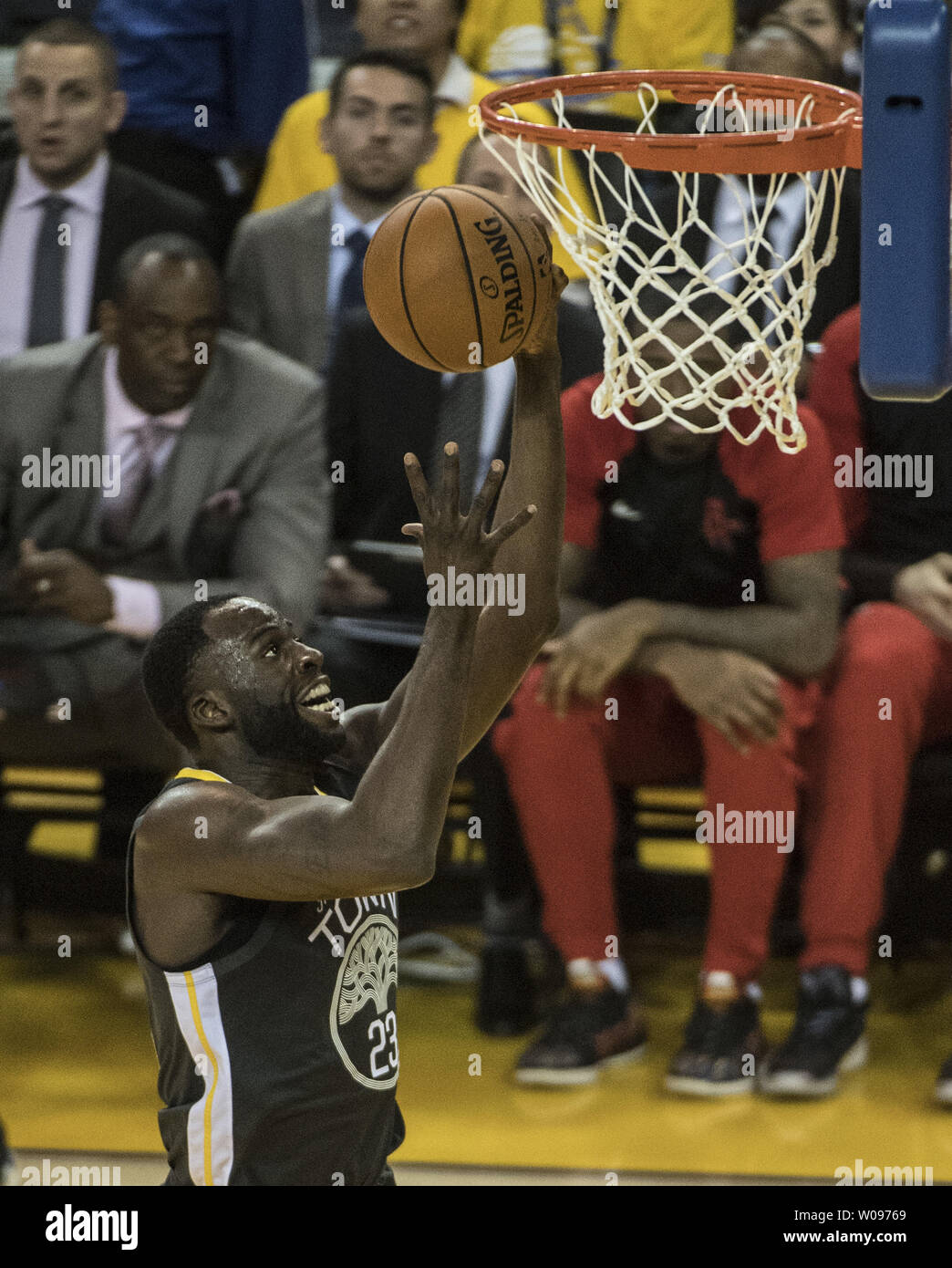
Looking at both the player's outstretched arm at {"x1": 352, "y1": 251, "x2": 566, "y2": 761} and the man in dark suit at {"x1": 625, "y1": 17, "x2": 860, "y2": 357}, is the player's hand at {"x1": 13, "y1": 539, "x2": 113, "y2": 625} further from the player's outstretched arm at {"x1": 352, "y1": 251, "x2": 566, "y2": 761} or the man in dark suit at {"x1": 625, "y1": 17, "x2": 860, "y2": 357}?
the player's outstretched arm at {"x1": 352, "y1": 251, "x2": 566, "y2": 761}

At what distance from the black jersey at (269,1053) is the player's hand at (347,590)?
2.23 metres

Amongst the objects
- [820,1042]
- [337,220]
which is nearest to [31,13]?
[337,220]

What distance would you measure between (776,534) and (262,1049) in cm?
233

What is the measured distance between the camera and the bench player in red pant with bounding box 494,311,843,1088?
13.7 ft

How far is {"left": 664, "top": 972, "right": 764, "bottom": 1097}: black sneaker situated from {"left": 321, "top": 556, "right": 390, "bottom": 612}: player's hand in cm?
129

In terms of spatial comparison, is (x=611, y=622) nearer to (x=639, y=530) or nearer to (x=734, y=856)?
(x=639, y=530)

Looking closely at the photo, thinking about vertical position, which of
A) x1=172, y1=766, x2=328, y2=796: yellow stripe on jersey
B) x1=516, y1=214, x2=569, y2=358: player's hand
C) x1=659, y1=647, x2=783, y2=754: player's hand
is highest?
x1=516, y1=214, x2=569, y2=358: player's hand

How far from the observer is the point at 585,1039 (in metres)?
4.17

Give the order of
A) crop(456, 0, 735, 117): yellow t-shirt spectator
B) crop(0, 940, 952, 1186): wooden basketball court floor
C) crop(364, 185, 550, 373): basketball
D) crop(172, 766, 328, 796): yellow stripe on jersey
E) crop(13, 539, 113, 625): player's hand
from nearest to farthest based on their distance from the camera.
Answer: crop(172, 766, 328, 796): yellow stripe on jersey < crop(364, 185, 550, 373): basketball < crop(0, 940, 952, 1186): wooden basketball court floor < crop(13, 539, 113, 625): player's hand < crop(456, 0, 735, 117): yellow t-shirt spectator

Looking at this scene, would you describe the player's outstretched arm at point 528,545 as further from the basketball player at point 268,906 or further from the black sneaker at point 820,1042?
the black sneaker at point 820,1042

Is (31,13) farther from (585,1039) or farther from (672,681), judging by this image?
(585,1039)

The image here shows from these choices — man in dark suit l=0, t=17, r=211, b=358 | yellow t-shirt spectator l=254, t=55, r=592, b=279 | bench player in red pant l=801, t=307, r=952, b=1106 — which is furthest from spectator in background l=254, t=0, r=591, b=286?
bench player in red pant l=801, t=307, r=952, b=1106

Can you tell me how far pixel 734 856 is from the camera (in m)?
4.16
